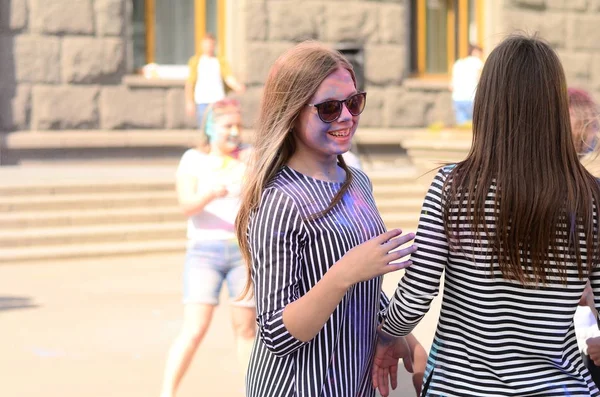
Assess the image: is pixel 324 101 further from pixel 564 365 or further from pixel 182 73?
pixel 182 73

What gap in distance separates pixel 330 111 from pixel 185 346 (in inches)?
111

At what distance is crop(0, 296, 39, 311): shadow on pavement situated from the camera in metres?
8.38

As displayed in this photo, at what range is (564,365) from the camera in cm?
265

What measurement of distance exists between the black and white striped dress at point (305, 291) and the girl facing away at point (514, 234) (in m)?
0.22

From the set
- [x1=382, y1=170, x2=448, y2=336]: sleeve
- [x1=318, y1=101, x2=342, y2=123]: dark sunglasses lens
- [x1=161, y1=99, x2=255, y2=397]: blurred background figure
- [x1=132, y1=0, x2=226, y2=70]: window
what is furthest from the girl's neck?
[x1=132, y1=0, x2=226, y2=70]: window

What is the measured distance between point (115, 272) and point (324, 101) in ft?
25.0

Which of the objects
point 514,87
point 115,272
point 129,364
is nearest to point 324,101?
point 514,87

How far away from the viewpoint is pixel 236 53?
1529 cm

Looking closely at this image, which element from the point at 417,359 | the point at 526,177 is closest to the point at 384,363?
the point at 417,359

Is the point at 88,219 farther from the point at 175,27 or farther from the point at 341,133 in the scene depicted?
the point at 341,133

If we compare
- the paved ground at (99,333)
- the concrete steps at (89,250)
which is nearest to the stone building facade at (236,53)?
the concrete steps at (89,250)

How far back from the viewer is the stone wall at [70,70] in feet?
45.0

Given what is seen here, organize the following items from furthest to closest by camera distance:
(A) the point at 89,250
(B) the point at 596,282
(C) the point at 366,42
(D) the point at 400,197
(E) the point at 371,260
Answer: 1. (C) the point at 366,42
2. (D) the point at 400,197
3. (A) the point at 89,250
4. (B) the point at 596,282
5. (E) the point at 371,260

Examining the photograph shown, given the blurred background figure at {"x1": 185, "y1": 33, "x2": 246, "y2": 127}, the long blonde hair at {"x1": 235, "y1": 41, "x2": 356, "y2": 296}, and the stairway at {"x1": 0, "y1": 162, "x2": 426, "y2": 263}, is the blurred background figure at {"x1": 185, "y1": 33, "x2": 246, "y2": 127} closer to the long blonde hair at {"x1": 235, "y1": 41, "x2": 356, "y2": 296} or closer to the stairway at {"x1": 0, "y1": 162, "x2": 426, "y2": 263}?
the stairway at {"x1": 0, "y1": 162, "x2": 426, "y2": 263}
